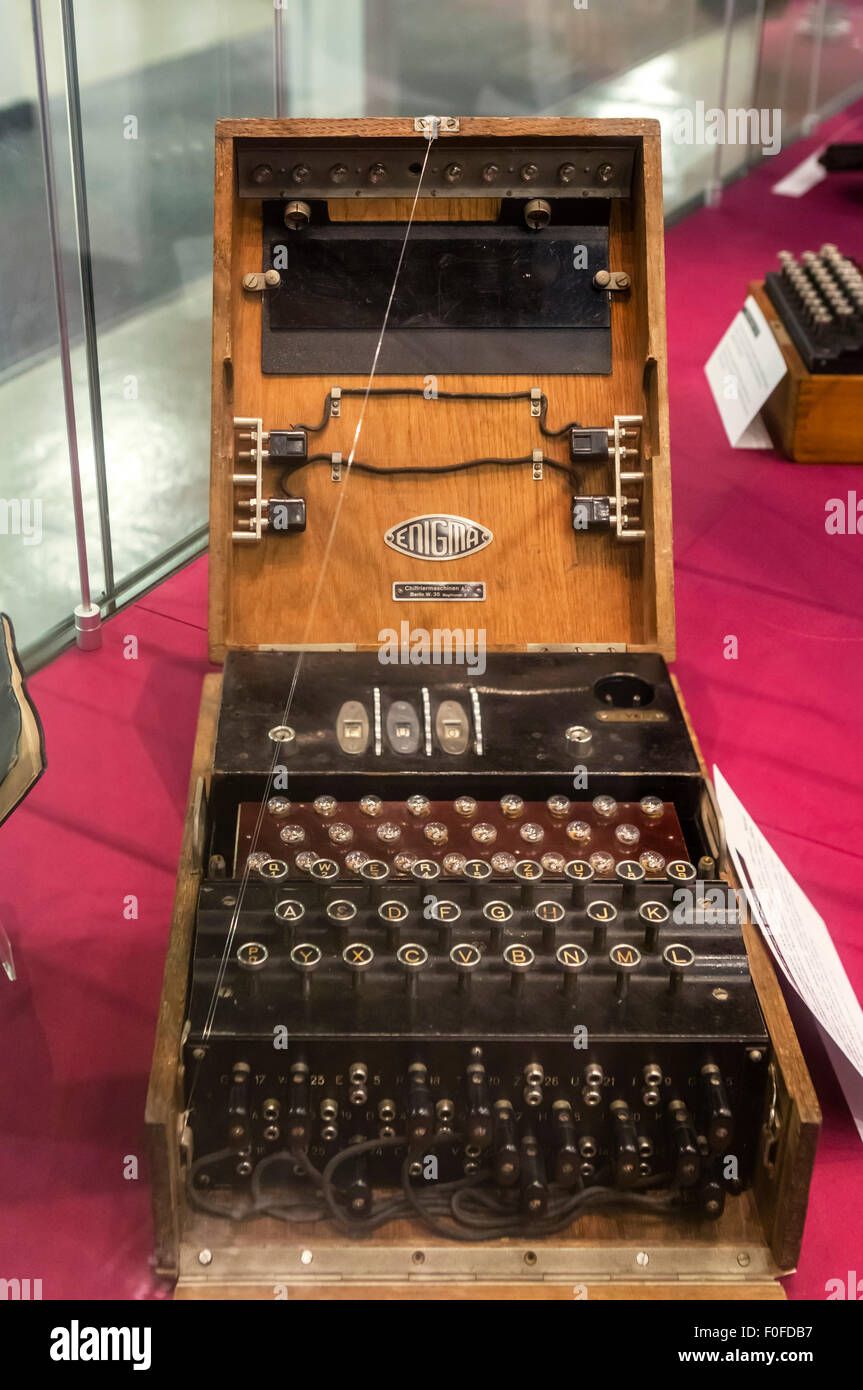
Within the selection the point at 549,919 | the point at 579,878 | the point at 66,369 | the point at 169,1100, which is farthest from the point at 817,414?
the point at 169,1100

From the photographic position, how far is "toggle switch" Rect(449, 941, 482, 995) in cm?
184

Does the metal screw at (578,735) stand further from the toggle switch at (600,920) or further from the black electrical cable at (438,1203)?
the black electrical cable at (438,1203)

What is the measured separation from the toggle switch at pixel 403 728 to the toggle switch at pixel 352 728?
1.5 inches

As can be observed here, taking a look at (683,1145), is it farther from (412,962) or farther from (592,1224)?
(412,962)

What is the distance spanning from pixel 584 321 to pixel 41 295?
106 centimetres

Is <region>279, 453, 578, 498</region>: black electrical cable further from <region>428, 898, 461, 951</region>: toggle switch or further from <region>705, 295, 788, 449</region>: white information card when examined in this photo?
<region>705, 295, 788, 449</region>: white information card

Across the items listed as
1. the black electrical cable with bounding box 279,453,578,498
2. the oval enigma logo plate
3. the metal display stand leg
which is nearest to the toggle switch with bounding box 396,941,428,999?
the oval enigma logo plate

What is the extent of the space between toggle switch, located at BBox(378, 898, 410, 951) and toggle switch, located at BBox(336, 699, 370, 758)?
378mm

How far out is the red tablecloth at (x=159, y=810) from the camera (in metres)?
1.89

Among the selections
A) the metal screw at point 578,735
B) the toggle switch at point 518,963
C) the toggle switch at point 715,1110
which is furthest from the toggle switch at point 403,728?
the toggle switch at point 715,1110

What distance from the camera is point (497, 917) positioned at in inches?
75.4

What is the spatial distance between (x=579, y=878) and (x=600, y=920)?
0.10 m
